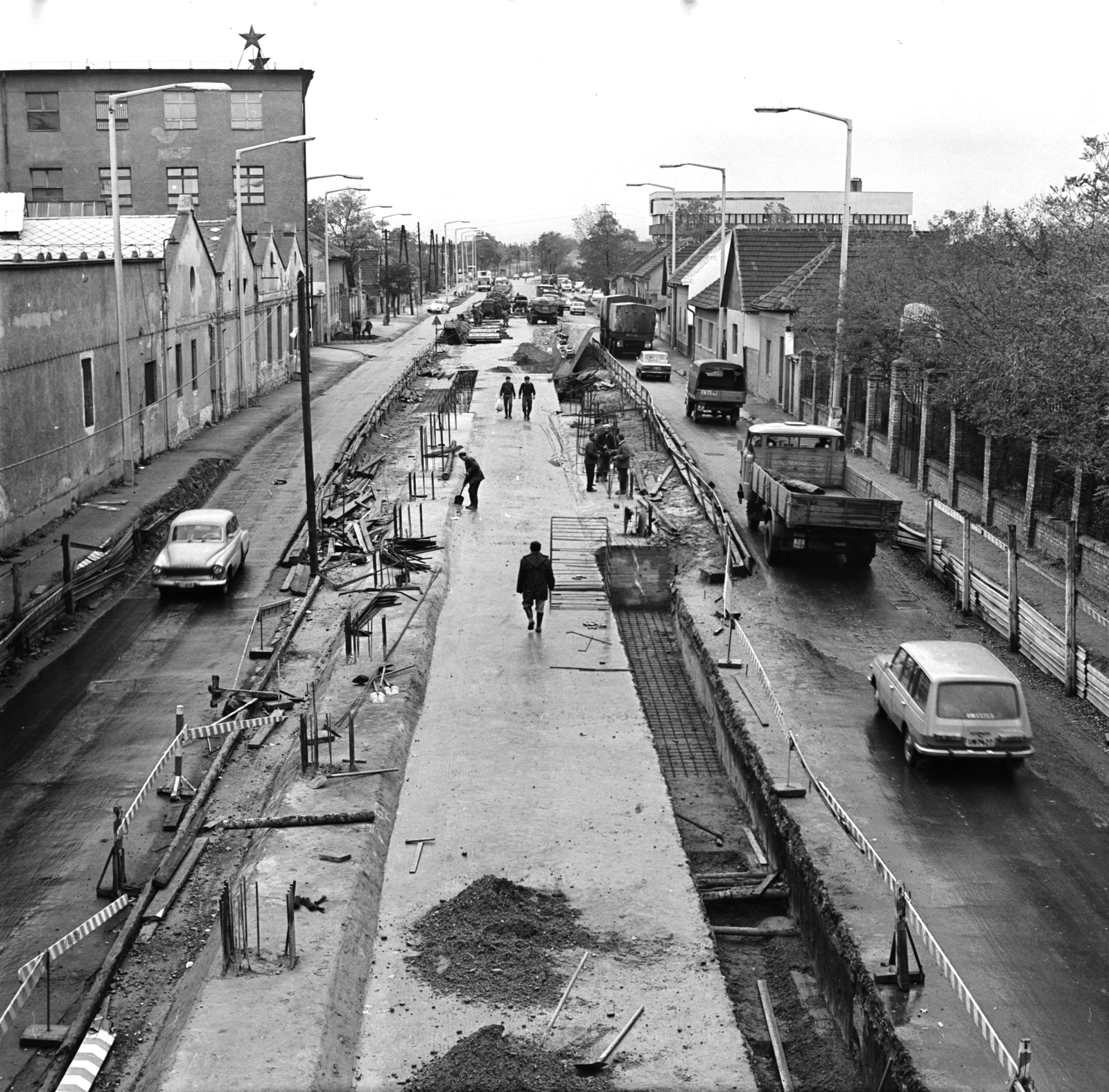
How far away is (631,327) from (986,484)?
46125 mm

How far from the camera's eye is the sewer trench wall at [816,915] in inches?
475

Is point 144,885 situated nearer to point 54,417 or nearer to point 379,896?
point 379,896

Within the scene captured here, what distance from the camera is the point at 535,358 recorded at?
250ft

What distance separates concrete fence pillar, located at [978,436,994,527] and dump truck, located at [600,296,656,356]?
45.2 meters

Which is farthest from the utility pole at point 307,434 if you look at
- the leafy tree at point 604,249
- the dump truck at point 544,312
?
the leafy tree at point 604,249

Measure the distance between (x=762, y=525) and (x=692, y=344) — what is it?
45351 millimetres

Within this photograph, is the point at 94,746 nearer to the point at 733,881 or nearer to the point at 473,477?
the point at 733,881

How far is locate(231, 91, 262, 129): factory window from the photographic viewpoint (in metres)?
73.2

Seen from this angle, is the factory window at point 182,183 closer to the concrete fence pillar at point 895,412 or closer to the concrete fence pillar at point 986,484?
the concrete fence pillar at point 895,412

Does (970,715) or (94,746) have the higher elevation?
(970,715)

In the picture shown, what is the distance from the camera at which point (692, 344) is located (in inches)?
2995

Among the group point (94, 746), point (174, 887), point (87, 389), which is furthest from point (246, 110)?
point (174, 887)

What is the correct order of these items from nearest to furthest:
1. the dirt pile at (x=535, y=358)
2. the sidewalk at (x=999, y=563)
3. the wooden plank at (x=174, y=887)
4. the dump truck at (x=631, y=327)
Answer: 1. the wooden plank at (x=174, y=887)
2. the sidewalk at (x=999, y=563)
3. the dirt pile at (x=535, y=358)
4. the dump truck at (x=631, y=327)

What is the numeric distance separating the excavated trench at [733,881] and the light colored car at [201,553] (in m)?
7.87
